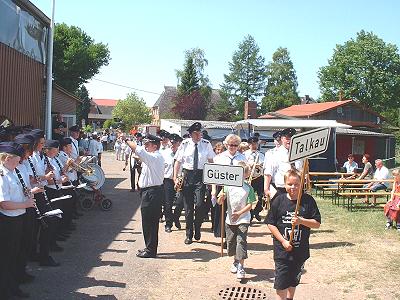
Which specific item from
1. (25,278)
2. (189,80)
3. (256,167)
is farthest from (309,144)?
(189,80)

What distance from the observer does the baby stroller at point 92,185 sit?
11.5m

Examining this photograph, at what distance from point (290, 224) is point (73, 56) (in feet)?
143

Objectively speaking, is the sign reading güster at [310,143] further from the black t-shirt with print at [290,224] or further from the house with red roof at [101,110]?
A: the house with red roof at [101,110]

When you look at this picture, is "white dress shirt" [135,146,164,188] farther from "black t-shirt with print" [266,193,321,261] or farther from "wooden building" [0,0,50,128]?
"wooden building" [0,0,50,128]

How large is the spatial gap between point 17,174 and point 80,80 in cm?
4338

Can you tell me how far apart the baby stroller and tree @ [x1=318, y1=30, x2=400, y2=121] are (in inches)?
2109

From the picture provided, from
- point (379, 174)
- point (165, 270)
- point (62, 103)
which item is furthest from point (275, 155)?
point (62, 103)

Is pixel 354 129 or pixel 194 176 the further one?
pixel 354 129

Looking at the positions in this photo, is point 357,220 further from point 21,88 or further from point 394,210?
point 21,88

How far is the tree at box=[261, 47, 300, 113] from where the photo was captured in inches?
2968

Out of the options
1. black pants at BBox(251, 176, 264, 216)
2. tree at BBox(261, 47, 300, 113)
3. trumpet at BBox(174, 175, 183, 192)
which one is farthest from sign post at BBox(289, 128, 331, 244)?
tree at BBox(261, 47, 300, 113)

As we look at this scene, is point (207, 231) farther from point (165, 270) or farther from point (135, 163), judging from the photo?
point (135, 163)

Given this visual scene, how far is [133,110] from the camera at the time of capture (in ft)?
228

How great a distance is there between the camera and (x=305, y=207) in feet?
16.0
